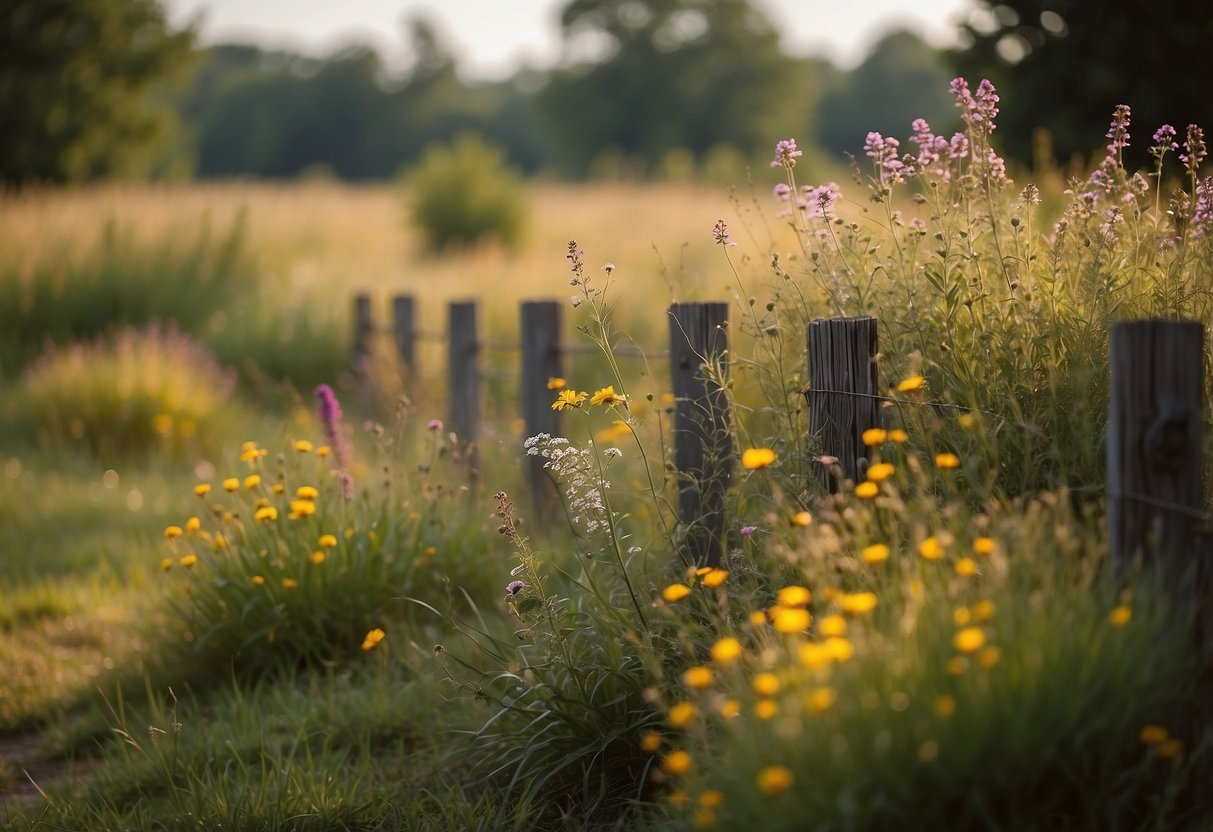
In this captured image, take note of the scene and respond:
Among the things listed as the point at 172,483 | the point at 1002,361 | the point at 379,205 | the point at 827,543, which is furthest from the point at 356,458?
the point at 379,205

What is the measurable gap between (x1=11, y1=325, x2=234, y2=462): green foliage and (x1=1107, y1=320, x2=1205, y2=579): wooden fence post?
7169mm

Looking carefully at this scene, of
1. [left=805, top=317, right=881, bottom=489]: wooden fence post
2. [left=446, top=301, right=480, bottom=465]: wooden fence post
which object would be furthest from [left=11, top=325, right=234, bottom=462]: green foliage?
[left=805, top=317, right=881, bottom=489]: wooden fence post

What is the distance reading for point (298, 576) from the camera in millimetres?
3943

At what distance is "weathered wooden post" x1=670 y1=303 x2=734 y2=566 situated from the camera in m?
3.41

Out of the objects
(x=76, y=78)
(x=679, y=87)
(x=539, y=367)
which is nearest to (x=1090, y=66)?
(x=539, y=367)

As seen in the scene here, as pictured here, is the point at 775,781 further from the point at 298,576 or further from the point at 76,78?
the point at 76,78

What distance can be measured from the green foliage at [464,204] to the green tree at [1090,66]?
8.34m

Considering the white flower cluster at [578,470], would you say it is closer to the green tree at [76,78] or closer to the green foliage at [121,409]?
Answer: the green foliage at [121,409]

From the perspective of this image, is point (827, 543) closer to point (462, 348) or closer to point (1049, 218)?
point (462, 348)

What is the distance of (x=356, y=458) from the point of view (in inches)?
260

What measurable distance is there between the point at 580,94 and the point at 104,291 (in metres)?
37.3

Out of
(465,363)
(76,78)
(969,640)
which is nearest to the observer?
(969,640)

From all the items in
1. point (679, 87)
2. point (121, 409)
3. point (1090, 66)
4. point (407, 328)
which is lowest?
point (121, 409)

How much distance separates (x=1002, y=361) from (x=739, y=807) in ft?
5.34
